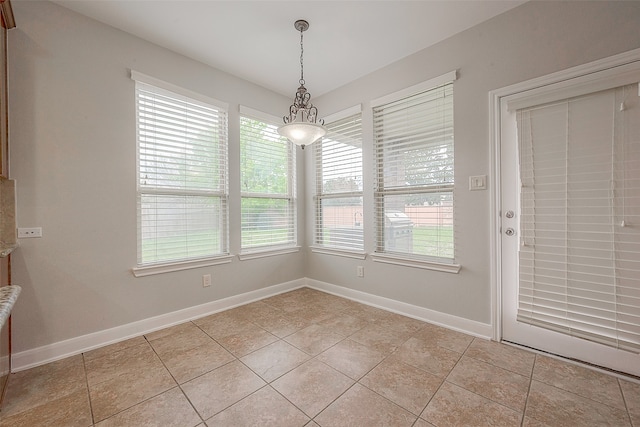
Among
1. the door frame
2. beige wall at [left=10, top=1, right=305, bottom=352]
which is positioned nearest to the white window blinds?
the door frame

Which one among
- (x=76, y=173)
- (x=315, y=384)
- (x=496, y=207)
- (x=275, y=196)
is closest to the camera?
(x=315, y=384)

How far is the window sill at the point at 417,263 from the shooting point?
8.23 ft

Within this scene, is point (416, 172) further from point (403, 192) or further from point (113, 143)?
point (113, 143)

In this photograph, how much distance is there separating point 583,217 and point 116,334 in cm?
391

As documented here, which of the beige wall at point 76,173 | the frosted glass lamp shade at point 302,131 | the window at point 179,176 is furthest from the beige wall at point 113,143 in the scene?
the frosted glass lamp shade at point 302,131

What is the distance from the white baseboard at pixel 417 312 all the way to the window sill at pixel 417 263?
433 mm

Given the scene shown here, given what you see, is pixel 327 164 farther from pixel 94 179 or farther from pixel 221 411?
pixel 221 411

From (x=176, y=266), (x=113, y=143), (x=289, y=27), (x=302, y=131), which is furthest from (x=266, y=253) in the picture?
(x=289, y=27)

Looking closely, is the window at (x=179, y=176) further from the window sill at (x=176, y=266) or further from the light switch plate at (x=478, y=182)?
the light switch plate at (x=478, y=182)

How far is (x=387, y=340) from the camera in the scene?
2.29 m

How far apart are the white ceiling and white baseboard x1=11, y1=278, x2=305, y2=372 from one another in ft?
8.87

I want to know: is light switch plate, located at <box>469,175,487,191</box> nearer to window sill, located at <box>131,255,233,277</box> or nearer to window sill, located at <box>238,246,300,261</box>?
window sill, located at <box>238,246,300,261</box>

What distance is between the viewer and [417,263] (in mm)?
2740

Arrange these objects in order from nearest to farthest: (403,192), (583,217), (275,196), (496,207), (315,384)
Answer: (315,384)
(583,217)
(496,207)
(403,192)
(275,196)
